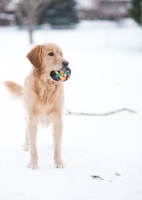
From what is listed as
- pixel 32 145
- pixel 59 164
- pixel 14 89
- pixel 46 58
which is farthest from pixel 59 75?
pixel 14 89

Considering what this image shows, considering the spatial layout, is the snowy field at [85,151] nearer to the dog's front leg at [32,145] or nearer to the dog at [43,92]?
the dog's front leg at [32,145]

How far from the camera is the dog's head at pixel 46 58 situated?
143 inches

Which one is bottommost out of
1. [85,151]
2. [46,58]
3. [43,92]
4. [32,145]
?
[85,151]

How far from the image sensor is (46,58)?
143 inches

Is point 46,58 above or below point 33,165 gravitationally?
above

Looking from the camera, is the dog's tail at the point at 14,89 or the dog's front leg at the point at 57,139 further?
the dog's tail at the point at 14,89

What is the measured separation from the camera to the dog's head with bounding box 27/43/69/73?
362 cm

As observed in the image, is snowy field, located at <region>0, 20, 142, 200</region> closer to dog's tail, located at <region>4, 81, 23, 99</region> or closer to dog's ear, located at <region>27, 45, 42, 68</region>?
dog's tail, located at <region>4, 81, 23, 99</region>

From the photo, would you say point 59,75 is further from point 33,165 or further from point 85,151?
point 85,151

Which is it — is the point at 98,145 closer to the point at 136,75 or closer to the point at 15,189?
the point at 15,189

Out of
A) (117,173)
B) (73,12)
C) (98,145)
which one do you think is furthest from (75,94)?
(73,12)

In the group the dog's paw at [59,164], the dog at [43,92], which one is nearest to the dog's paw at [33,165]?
the dog at [43,92]

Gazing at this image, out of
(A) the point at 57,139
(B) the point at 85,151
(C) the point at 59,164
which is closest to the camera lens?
(C) the point at 59,164

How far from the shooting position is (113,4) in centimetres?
3928
